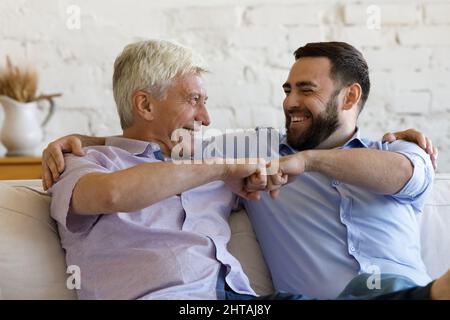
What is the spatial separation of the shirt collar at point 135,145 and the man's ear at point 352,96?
1.67 feet

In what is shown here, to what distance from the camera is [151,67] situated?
5.15ft

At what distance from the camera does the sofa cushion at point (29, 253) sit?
1.38m

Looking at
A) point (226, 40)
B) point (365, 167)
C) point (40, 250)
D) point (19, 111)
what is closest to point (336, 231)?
point (365, 167)

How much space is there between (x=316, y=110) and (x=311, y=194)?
0.77 ft

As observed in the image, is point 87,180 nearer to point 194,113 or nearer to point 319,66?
point 194,113

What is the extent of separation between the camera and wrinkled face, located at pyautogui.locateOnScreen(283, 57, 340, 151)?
1688 mm

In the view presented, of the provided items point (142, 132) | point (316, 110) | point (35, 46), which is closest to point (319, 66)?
point (316, 110)

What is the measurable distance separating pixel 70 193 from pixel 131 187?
0.41 ft

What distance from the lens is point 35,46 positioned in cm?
244

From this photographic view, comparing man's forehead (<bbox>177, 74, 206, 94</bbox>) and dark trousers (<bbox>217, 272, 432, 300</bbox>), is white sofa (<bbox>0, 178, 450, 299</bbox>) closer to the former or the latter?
dark trousers (<bbox>217, 272, 432, 300</bbox>)

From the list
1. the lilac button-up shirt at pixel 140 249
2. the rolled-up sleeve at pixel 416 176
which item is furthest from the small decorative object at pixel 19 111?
the rolled-up sleeve at pixel 416 176

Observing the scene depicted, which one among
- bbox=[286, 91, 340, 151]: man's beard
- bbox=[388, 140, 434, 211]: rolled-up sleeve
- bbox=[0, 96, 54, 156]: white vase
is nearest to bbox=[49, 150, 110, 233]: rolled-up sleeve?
bbox=[286, 91, 340, 151]: man's beard

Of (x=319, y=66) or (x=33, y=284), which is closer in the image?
(x=33, y=284)
